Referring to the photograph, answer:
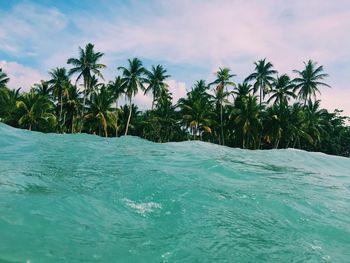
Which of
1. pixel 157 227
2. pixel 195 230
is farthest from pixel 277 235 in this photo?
pixel 157 227

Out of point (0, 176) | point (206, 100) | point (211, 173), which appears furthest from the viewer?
point (206, 100)

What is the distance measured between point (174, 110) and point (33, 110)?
15439 millimetres

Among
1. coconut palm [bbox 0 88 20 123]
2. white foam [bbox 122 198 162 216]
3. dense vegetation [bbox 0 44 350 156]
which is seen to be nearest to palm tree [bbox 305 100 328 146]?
dense vegetation [bbox 0 44 350 156]

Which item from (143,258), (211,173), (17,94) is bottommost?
(143,258)

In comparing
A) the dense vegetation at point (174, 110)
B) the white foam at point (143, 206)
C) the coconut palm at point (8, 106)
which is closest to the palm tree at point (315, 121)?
the dense vegetation at point (174, 110)

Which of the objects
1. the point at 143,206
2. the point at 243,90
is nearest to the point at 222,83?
the point at 243,90

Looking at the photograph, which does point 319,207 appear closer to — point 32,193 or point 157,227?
point 157,227

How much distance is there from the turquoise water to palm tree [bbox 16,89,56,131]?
94.3ft

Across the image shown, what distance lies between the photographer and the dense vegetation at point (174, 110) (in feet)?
123

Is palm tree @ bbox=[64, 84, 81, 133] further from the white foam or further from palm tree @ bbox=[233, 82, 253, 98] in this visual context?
the white foam

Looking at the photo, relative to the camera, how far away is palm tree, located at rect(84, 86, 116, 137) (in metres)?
36.9

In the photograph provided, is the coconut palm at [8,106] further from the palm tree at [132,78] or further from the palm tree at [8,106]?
the palm tree at [132,78]

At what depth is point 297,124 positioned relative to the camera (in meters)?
38.6

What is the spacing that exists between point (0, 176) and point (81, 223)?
254 centimetres
